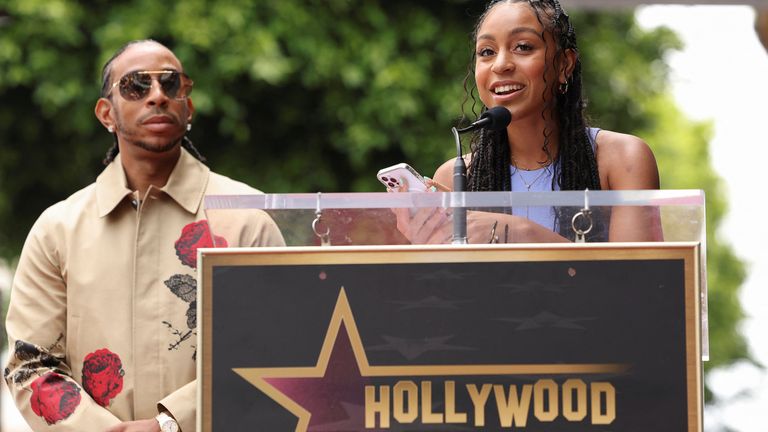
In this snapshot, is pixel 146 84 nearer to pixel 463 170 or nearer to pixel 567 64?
pixel 567 64

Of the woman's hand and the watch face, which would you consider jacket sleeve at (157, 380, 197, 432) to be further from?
the woman's hand

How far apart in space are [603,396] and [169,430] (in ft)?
4.90

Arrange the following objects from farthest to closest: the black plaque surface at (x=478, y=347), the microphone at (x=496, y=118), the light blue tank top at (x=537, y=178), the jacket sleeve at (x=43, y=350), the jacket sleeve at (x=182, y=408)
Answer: the jacket sleeve at (x=43, y=350) → the jacket sleeve at (x=182, y=408) → the light blue tank top at (x=537, y=178) → the microphone at (x=496, y=118) → the black plaque surface at (x=478, y=347)

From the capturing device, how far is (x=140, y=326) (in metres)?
3.99

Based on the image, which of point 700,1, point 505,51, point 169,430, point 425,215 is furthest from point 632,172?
point 700,1

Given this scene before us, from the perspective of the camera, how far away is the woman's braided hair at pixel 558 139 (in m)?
3.44

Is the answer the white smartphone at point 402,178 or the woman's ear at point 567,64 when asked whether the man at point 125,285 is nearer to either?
the white smartphone at point 402,178

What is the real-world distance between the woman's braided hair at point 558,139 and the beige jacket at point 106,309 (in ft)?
3.31

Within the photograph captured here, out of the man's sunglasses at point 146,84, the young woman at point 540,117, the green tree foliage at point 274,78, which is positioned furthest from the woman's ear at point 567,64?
the green tree foliage at point 274,78

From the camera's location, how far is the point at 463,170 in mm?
2947

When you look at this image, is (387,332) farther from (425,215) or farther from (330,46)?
(330,46)

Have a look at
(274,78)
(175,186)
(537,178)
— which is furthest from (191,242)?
(274,78)

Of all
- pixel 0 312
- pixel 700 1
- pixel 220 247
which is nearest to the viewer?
pixel 220 247

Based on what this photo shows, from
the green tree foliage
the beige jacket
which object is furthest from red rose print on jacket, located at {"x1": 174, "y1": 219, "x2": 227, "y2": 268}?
the green tree foliage
